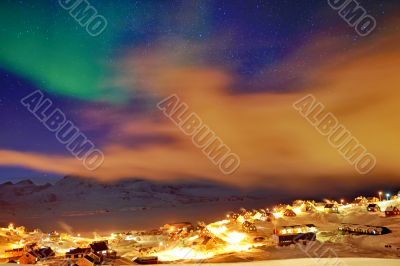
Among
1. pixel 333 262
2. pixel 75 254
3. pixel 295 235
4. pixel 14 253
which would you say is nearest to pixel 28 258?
pixel 14 253

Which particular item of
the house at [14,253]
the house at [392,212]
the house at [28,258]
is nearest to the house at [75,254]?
the house at [28,258]

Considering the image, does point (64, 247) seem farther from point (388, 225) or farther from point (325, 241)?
point (388, 225)

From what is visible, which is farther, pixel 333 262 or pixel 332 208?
pixel 332 208

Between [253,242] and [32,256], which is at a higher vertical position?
[253,242]

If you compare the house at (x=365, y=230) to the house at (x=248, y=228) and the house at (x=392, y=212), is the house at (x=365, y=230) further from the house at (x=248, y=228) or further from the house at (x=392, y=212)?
the house at (x=248, y=228)

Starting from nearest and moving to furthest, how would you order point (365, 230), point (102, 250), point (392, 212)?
1. point (365, 230)
2. point (102, 250)
3. point (392, 212)

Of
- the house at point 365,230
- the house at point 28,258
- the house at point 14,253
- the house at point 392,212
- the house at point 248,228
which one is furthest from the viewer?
the house at point 248,228

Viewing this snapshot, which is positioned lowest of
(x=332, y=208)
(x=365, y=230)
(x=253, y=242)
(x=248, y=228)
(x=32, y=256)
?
(x=32, y=256)

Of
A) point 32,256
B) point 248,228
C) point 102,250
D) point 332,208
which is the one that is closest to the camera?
point 32,256

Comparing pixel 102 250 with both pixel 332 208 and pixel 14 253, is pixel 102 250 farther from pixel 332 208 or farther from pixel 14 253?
pixel 332 208

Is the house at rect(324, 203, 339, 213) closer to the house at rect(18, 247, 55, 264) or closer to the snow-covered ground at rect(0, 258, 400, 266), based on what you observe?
→ the house at rect(18, 247, 55, 264)

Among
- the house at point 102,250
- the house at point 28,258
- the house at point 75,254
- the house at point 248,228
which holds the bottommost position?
the house at point 28,258
